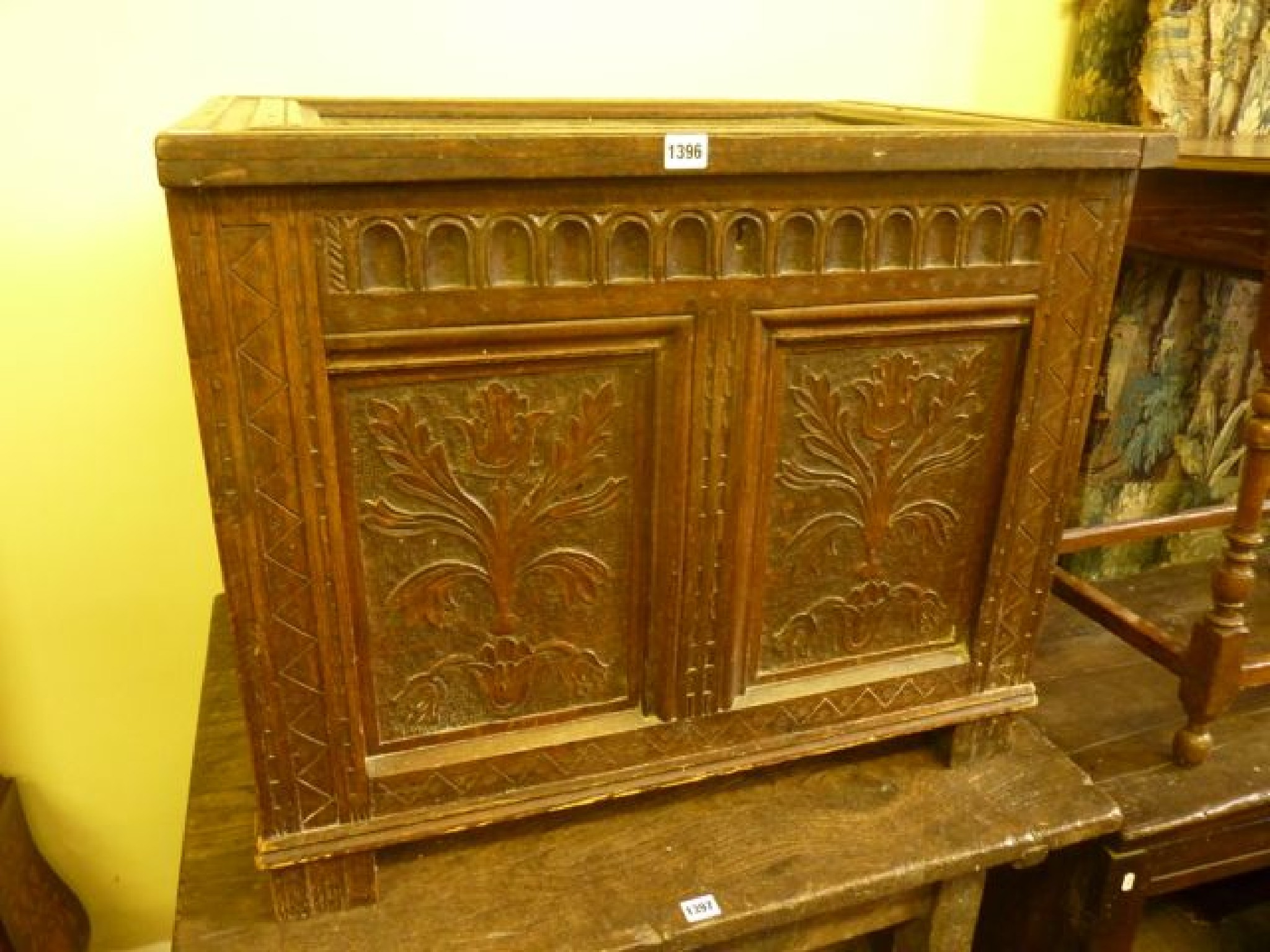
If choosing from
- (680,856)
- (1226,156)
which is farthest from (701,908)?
(1226,156)

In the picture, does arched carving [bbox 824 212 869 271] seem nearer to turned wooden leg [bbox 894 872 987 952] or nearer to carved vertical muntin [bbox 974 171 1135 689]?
carved vertical muntin [bbox 974 171 1135 689]

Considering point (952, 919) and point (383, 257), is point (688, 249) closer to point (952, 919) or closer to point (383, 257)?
point (383, 257)

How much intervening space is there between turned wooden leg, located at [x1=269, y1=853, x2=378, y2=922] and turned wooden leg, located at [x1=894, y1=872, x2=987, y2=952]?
591 mm

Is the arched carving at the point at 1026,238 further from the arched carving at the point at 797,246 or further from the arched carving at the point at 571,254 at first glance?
the arched carving at the point at 571,254

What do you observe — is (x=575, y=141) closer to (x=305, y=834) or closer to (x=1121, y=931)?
(x=305, y=834)

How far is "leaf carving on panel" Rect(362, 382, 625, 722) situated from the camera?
793 millimetres

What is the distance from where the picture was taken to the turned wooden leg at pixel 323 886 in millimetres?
888

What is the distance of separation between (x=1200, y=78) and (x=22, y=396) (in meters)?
1.61

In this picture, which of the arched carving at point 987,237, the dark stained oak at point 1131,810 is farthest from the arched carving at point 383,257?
the dark stained oak at point 1131,810

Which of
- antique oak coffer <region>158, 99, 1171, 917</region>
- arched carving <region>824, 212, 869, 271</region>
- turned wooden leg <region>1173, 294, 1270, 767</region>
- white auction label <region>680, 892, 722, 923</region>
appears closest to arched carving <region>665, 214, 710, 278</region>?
antique oak coffer <region>158, 99, 1171, 917</region>

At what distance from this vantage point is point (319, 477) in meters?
0.76

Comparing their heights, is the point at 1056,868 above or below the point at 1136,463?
below

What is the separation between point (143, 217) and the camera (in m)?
1.18

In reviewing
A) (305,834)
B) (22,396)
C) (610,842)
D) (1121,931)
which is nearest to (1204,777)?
(1121,931)
